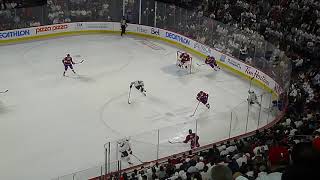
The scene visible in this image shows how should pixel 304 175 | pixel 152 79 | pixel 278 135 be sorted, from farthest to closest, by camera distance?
pixel 152 79 < pixel 278 135 < pixel 304 175

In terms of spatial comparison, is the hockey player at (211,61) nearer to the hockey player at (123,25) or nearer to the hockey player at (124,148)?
the hockey player at (123,25)

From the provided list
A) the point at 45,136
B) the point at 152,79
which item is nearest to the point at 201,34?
the point at 152,79

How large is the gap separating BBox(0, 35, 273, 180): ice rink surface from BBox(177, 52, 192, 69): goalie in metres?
0.26

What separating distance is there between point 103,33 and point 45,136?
11339mm

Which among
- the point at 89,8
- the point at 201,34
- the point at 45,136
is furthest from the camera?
the point at 89,8

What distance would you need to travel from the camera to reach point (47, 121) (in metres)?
14.9

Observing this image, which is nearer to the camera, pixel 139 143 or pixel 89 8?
pixel 139 143

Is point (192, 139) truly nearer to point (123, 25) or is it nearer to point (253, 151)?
point (253, 151)

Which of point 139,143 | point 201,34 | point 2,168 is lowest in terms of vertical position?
point 2,168

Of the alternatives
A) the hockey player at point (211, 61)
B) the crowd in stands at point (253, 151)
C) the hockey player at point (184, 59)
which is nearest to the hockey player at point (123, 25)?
the hockey player at point (184, 59)

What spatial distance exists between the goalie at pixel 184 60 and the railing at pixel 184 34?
1.55 meters

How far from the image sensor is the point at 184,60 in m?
19.3

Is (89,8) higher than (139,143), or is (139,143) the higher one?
(89,8)

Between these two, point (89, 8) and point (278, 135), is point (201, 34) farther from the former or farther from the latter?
point (278, 135)
